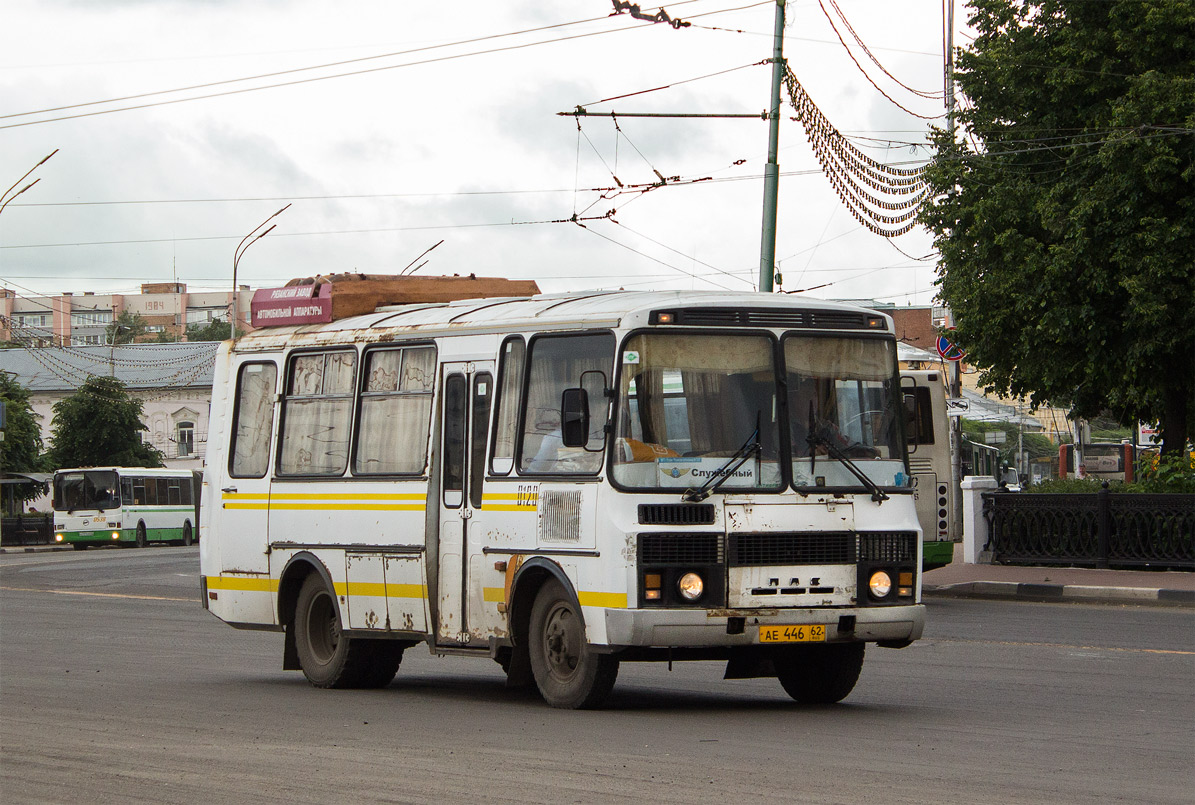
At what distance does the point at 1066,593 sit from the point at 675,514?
13.5m

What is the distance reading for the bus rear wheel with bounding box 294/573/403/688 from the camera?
1299cm

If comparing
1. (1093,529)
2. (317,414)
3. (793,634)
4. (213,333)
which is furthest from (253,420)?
(213,333)

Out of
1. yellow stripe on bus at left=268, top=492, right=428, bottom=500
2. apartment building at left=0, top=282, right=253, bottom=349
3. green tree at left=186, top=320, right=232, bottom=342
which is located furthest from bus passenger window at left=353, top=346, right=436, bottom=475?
apartment building at left=0, top=282, right=253, bottom=349

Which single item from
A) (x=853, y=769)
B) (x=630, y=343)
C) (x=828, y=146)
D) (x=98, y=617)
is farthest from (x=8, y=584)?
(x=853, y=769)

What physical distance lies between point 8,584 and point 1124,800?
28606 mm

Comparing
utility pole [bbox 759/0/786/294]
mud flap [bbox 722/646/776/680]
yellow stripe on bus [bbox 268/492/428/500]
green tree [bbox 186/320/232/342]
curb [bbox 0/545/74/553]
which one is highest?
green tree [bbox 186/320/232/342]

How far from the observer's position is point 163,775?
8.23 metres

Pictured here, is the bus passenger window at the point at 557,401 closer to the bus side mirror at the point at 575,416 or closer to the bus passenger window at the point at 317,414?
the bus side mirror at the point at 575,416

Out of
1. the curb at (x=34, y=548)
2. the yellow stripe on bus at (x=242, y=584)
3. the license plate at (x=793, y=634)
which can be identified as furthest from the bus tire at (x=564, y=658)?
the curb at (x=34, y=548)

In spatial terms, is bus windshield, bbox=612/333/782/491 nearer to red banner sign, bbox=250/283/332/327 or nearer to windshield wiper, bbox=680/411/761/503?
windshield wiper, bbox=680/411/761/503

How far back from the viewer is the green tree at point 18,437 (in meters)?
69.0

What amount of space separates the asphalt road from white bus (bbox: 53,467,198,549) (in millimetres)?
40764

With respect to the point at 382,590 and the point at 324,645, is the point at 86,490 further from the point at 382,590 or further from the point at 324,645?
the point at 382,590

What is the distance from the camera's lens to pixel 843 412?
10844mm
